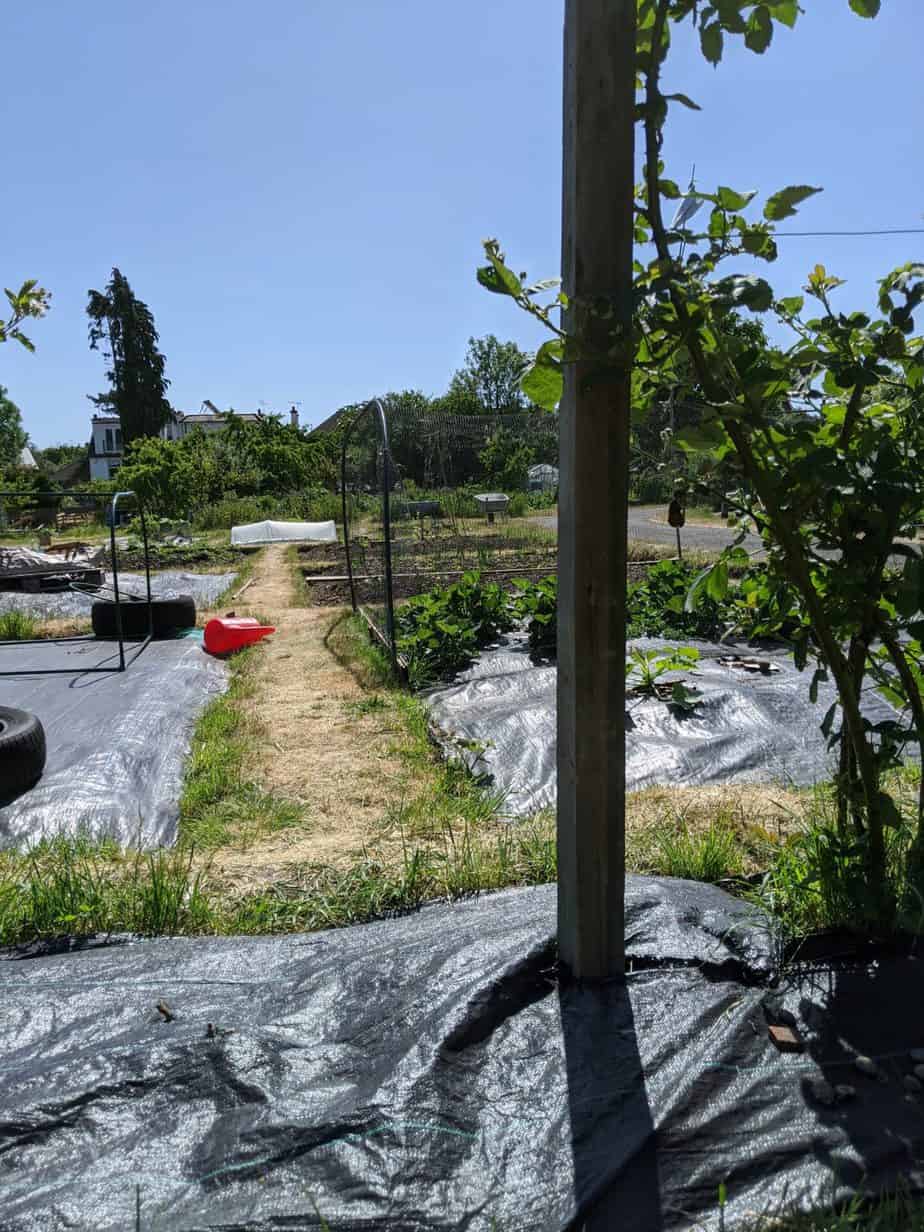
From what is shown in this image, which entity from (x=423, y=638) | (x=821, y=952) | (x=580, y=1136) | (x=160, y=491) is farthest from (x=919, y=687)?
(x=160, y=491)

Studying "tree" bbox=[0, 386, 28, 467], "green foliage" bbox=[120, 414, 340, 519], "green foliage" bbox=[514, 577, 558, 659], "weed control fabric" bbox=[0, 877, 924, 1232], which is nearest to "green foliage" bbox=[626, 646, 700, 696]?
"green foliage" bbox=[514, 577, 558, 659]

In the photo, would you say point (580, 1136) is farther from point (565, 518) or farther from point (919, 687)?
point (919, 687)

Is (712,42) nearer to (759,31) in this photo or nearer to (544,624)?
(759,31)

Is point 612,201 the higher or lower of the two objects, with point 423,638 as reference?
higher

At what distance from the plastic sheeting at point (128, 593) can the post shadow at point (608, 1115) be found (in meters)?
7.68

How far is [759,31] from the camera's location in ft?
6.05

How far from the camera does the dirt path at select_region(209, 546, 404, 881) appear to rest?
11.5 ft

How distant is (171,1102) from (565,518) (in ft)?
4.73

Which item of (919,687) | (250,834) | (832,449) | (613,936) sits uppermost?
→ (832,449)

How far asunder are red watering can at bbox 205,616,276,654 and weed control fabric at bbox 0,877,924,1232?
5408mm

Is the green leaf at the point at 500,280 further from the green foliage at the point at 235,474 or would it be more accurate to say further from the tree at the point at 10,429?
the tree at the point at 10,429

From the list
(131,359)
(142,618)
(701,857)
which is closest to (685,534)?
(142,618)

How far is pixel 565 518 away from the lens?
6.49ft

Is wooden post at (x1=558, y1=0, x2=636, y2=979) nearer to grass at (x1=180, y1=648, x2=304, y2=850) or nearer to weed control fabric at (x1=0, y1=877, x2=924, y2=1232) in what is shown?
weed control fabric at (x1=0, y1=877, x2=924, y2=1232)
